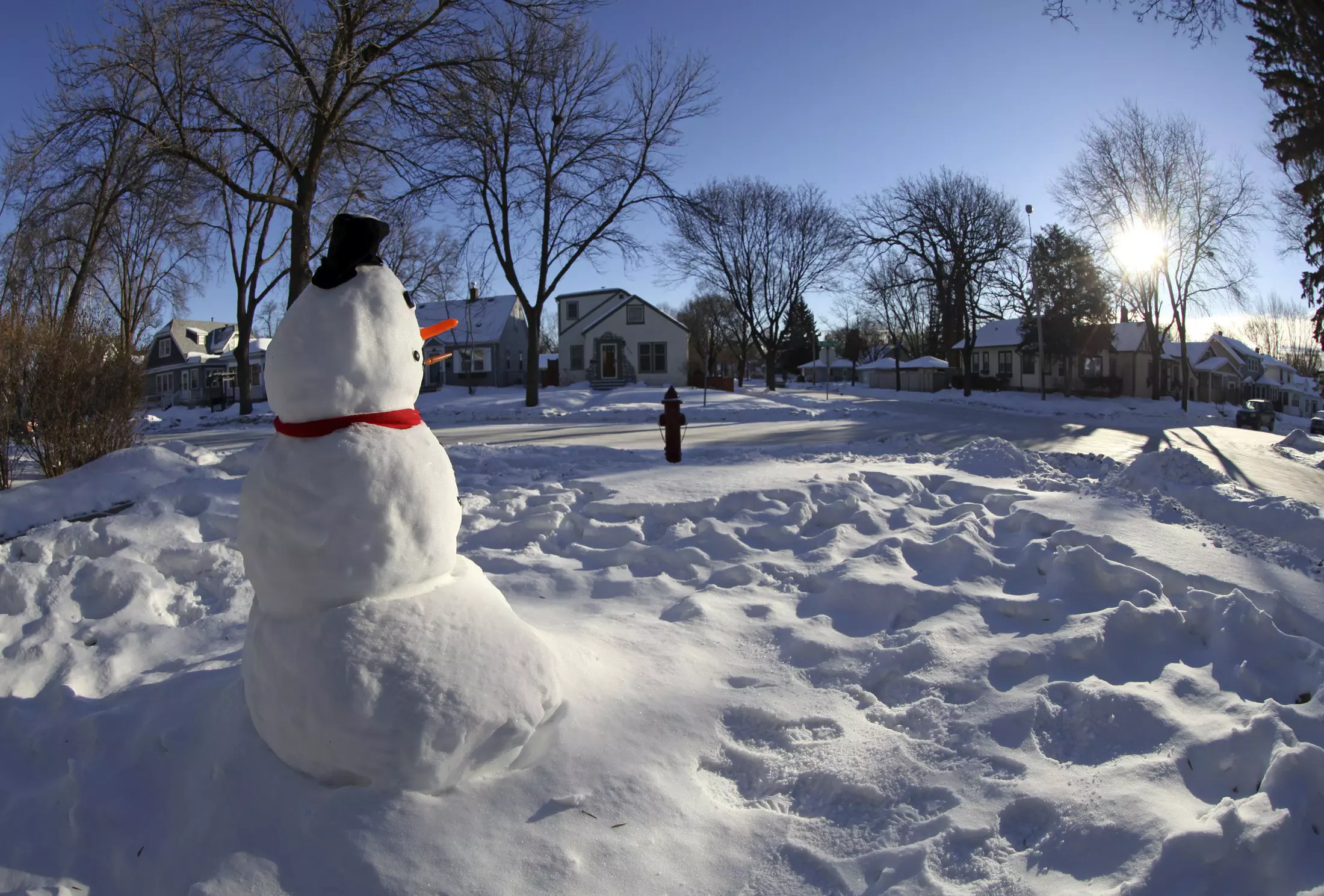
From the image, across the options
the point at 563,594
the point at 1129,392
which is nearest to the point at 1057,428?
the point at 563,594

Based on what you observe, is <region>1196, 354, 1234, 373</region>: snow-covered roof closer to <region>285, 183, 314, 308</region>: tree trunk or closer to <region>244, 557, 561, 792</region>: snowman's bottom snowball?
<region>285, 183, 314, 308</region>: tree trunk

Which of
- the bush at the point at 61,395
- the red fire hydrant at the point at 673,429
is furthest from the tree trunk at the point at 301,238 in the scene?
the red fire hydrant at the point at 673,429

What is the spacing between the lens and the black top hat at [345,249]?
2.84 meters

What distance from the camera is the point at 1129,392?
46406mm

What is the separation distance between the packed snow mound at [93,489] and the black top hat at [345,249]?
174 inches

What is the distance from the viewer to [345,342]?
9.07 ft

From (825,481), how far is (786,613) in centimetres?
275

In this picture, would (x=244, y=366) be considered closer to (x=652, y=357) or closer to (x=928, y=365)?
(x=652, y=357)

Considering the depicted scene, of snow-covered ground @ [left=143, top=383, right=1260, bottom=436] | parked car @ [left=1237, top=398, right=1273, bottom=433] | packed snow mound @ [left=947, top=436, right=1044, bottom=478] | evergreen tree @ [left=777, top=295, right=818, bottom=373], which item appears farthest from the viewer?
evergreen tree @ [left=777, top=295, right=818, bottom=373]

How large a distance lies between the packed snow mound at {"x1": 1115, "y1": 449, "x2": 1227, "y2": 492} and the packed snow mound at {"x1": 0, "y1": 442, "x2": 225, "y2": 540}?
9.42m

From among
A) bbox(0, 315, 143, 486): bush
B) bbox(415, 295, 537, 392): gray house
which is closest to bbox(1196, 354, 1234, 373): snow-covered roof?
bbox(415, 295, 537, 392): gray house

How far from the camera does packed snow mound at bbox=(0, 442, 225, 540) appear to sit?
5656mm

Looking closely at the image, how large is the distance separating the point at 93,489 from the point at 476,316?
43.0m

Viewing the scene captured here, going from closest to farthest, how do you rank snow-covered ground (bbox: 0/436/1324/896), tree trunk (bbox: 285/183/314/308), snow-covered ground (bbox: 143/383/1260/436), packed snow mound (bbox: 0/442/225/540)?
1. snow-covered ground (bbox: 0/436/1324/896)
2. packed snow mound (bbox: 0/442/225/540)
3. tree trunk (bbox: 285/183/314/308)
4. snow-covered ground (bbox: 143/383/1260/436)
